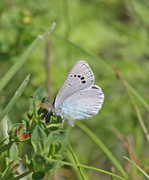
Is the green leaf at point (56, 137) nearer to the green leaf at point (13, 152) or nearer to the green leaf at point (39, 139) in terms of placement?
the green leaf at point (39, 139)

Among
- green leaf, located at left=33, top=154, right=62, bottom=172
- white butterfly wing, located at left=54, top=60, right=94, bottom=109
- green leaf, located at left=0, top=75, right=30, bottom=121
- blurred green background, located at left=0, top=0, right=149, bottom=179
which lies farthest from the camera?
blurred green background, located at left=0, top=0, right=149, bottom=179

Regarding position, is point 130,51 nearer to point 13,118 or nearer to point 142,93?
point 142,93

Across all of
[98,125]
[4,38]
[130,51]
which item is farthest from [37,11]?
[98,125]

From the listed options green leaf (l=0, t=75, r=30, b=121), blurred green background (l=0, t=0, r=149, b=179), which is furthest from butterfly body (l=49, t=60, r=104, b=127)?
blurred green background (l=0, t=0, r=149, b=179)

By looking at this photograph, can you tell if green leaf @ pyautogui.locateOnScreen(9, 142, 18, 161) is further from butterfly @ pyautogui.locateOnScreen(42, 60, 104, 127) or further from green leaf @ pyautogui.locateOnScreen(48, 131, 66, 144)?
butterfly @ pyautogui.locateOnScreen(42, 60, 104, 127)

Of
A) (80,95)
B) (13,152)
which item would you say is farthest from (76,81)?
(13,152)

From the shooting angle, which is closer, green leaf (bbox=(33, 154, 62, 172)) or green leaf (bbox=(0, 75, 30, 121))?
green leaf (bbox=(33, 154, 62, 172))
